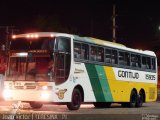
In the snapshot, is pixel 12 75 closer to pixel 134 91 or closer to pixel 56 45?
pixel 56 45

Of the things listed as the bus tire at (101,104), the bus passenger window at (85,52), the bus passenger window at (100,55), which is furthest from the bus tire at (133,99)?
the bus passenger window at (85,52)

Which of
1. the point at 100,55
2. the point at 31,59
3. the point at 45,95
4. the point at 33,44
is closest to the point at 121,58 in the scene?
the point at 100,55

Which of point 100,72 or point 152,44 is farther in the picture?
point 152,44

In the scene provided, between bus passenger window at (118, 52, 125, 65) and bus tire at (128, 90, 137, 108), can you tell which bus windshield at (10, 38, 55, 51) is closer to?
bus passenger window at (118, 52, 125, 65)

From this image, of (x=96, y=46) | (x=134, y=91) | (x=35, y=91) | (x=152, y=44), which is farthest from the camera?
(x=152, y=44)

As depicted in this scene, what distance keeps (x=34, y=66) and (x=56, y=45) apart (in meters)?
1.28

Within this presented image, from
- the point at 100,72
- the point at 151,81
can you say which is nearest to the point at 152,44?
the point at 151,81

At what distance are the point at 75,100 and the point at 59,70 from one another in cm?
188

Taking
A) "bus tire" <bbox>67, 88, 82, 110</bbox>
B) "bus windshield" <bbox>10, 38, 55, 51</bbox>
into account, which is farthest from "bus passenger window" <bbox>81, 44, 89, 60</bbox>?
"bus windshield" <bbox>10, 38, 55, 51</bbox>

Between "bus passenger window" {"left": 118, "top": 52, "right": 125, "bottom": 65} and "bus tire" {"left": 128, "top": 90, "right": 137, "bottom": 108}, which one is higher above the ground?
"bus passenger window" {"left": 118, "top": 52, "right": 125, "bottom": 65}

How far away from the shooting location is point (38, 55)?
902 inches

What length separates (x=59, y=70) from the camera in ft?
74.9

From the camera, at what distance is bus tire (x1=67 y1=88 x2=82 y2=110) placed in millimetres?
23609

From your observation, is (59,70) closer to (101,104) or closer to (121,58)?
(121,58)
